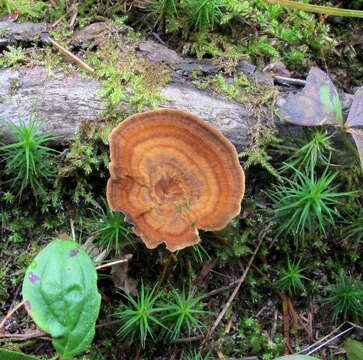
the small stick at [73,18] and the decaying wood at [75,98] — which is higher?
the small stick at [73,18]

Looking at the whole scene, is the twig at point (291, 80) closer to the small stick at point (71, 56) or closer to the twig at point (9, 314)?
the small stick at point (71, 56)

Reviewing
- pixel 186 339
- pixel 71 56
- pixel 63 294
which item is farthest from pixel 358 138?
pixel 63 294

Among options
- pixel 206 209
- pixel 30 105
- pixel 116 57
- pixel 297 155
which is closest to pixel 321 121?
pixel 297 155

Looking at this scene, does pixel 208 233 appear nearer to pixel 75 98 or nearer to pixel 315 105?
pixel 315 105

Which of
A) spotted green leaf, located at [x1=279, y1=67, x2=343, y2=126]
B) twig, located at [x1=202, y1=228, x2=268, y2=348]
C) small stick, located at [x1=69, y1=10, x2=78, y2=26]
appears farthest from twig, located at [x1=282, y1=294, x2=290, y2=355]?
small stick, located at [x1=69, y1=10, x2=78, y2=26]

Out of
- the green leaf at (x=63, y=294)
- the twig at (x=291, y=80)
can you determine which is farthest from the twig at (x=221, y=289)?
the twig at (x=291, y=80)

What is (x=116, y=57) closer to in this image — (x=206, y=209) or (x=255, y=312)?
(x=206, y=209)
